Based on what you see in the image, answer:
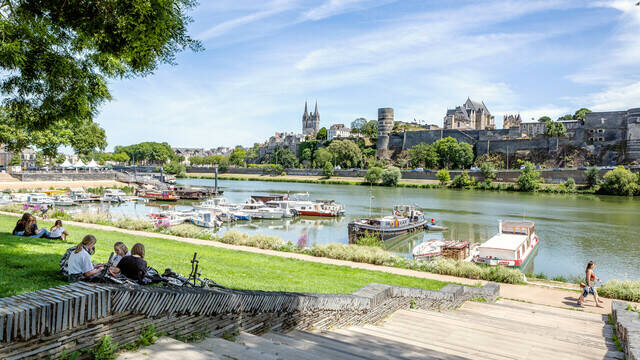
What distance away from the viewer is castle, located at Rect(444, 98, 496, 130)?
114m

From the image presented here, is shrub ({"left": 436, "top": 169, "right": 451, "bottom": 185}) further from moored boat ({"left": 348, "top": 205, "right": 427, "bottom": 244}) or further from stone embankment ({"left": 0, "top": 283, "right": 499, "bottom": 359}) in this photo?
stone embankment ({"left": 0, "top": 283, "right": 499, "bottom": 359})

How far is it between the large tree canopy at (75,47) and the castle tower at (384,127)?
349 feet

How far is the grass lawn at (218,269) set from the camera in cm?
552

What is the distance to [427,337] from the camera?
5.80 meters

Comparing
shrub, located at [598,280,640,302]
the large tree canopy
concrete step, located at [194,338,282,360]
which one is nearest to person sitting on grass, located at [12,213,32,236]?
the large tree canopy

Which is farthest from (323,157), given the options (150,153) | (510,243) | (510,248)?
(510,248)

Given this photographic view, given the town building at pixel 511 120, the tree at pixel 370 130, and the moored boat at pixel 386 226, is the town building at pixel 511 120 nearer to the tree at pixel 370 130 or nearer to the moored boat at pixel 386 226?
the tree at pixel 370 130

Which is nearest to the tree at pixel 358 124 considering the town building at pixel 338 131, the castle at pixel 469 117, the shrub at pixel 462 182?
the town building at pixel 338 131

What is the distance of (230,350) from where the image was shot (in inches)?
144

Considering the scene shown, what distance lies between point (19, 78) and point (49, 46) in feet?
3.66

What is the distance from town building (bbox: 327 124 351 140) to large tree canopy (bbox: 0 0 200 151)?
439 feet

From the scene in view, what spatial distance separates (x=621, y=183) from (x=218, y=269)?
67573 mm

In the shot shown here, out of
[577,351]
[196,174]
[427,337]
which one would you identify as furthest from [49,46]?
[196,174]

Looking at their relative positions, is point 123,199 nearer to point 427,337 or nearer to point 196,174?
point 427,337
